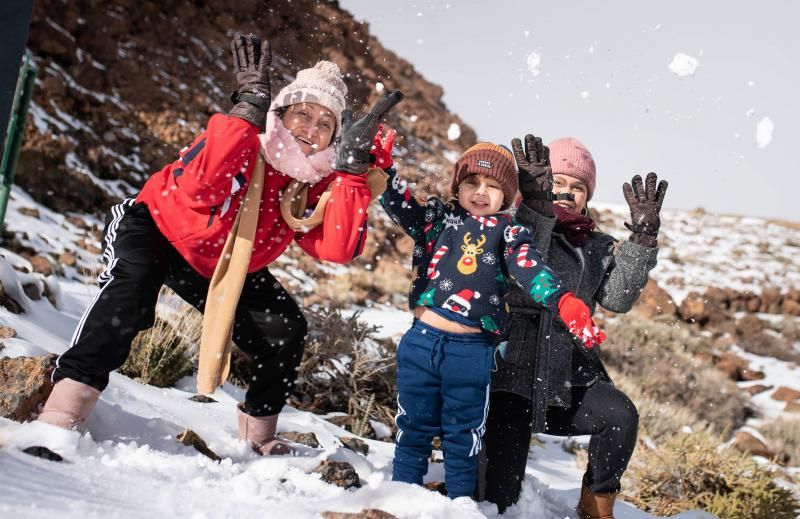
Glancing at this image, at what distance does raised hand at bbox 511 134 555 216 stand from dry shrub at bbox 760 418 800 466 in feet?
19.8

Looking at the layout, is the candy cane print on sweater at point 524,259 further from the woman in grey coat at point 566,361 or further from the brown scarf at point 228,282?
the brown scarf at point 228,282

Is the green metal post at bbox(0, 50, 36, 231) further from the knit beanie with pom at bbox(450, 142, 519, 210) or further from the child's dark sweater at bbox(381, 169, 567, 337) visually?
the knit beanie with pom at bbox(450, 142, 519, 210)

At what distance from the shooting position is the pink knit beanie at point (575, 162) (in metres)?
3.39

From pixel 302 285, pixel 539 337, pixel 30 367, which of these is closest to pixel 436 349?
pixel 539 337

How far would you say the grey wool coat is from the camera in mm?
2918

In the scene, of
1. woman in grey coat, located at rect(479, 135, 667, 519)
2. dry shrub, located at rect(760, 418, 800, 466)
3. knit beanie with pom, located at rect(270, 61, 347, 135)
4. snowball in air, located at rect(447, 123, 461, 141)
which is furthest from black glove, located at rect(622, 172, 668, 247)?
snowball in air, located at rect(447, 123, 461, 141)

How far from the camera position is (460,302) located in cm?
275

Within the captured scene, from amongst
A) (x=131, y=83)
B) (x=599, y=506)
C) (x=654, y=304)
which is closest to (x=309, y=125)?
(x=599, y=506)

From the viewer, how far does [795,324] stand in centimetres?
1498

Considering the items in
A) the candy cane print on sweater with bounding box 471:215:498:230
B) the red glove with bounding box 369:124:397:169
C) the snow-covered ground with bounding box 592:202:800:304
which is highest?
the snow-covered ground with bounding box 592:202:800:304

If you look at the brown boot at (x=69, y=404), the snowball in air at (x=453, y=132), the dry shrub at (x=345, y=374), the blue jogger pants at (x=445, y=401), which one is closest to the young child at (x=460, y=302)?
the blue jogger pants at (x=445, y=401)

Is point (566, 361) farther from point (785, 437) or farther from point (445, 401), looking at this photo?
point (785, 437)

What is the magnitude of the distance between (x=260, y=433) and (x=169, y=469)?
869 millimetres

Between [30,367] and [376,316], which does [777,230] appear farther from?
[30,367]
